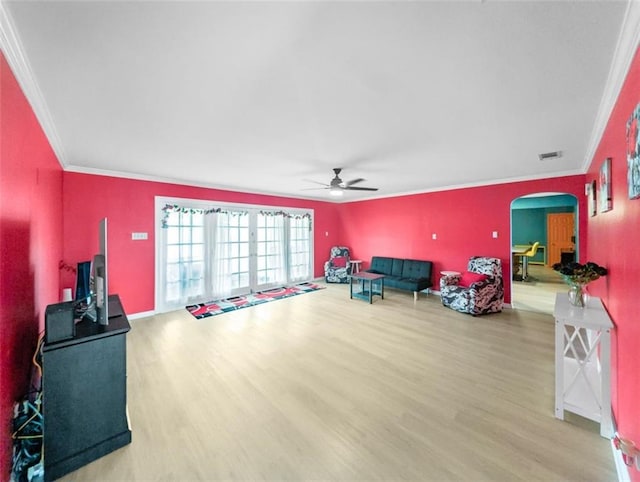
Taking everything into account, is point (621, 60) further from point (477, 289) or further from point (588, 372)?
point (477, 289)

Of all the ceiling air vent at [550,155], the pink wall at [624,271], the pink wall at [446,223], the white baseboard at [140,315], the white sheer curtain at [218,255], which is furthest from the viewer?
the white sheer curtain at [218,255]

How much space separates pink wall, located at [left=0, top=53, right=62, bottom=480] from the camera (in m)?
1.30

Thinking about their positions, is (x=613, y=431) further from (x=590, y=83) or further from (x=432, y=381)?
(x=590, y=83)

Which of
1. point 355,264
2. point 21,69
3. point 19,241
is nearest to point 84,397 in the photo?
point 19,241

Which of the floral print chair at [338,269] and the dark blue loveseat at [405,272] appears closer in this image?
the dark blue loveseat at [405,272]

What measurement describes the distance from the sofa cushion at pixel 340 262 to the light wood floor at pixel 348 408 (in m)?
3.23

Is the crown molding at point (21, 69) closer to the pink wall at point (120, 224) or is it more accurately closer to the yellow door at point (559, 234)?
the pink wall at point (120, 224)

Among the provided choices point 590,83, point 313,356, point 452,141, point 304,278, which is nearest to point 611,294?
point 590,83

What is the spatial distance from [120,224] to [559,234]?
502 inches

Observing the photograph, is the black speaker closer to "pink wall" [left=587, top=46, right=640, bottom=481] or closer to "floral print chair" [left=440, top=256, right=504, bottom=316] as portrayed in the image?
"pink wall" [left=587, top=46, right=640, bottom=481]

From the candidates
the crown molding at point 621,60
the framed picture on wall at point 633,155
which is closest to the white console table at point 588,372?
the framed picture on wall at point 633,155

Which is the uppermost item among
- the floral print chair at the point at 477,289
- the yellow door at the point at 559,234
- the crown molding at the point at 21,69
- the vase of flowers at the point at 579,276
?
the crown molding at the point at 21,69

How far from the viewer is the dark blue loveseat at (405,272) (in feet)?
17.1

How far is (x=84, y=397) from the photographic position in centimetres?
156
